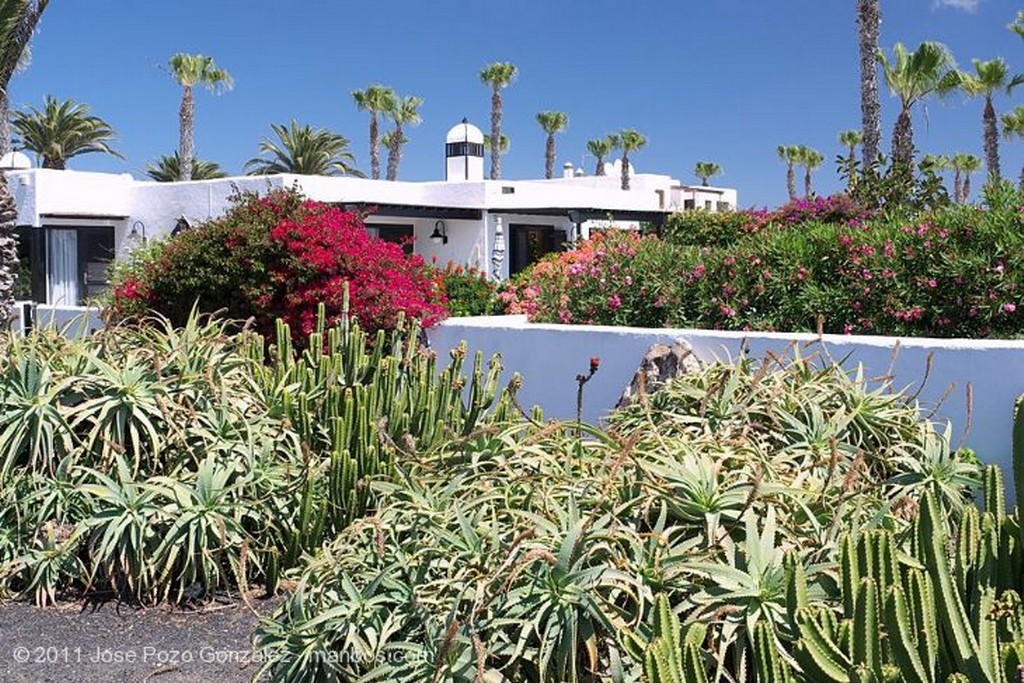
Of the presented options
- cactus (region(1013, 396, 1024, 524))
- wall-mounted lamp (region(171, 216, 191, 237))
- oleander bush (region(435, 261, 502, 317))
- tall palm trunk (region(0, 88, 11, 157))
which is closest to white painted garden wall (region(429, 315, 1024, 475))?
cactus (region(1013, 396, 1024, 524))

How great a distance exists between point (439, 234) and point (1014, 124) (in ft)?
117

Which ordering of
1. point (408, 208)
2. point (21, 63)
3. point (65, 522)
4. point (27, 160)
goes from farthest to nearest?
1. point (27, 160)
2. point (408, 208)
3. point (21, 63)
4. point (65, 522)

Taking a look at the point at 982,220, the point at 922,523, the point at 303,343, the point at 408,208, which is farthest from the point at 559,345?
the point at 408,208

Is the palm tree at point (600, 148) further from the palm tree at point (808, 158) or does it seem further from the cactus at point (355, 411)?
the cactus at point (355, 411)

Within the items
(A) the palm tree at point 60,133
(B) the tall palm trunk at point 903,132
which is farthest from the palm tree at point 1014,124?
(A) the palm tree at point 60,133

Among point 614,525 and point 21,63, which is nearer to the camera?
point 614,525

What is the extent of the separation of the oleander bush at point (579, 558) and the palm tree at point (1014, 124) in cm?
5678

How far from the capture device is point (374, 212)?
96.4 ft

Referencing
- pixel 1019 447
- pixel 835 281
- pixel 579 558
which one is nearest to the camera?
pixel 1019 447

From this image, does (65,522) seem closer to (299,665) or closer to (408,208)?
(299,665)

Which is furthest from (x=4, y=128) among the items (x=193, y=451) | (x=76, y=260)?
(x=193, y=451)

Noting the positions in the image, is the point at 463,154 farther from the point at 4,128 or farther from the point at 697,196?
the point at 4,128

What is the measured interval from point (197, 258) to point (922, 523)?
9.47 m

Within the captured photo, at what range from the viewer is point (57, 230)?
1194 inches
